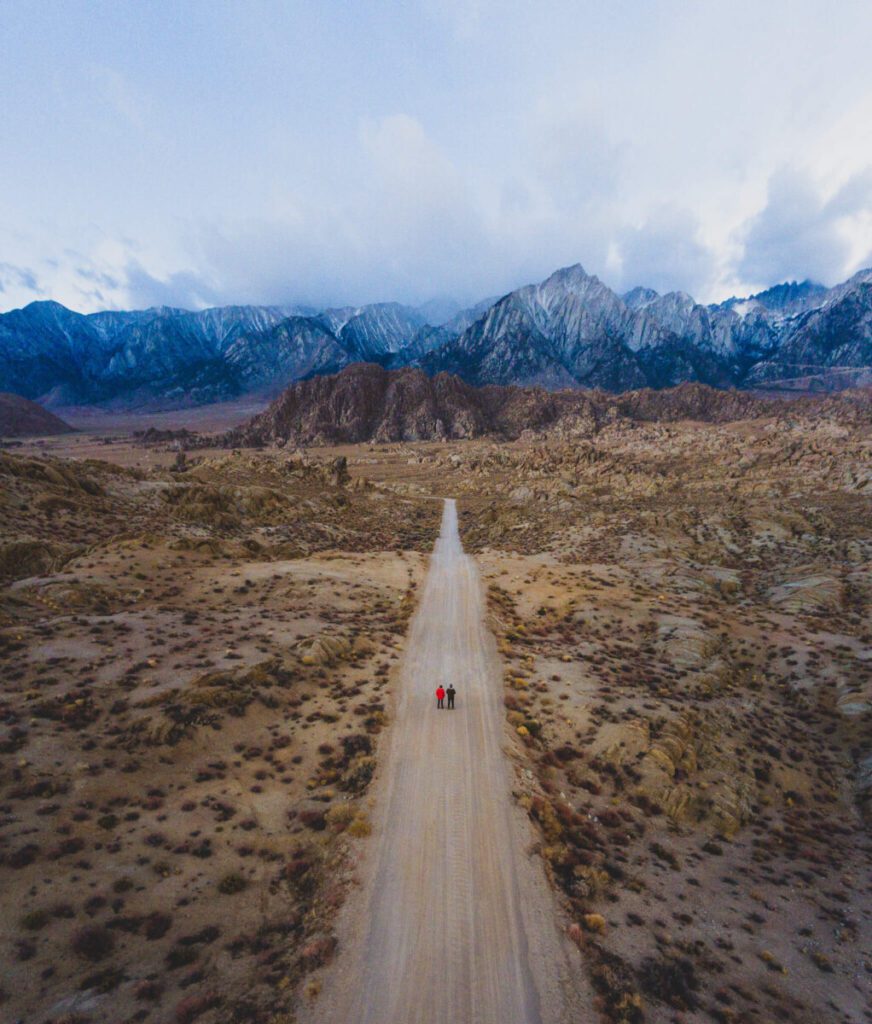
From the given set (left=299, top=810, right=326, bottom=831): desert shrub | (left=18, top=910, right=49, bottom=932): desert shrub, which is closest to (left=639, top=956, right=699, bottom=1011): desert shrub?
(left=299, top=810, right=326, bottom=831): desert shrub

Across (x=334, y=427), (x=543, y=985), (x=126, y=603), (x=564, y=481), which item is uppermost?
(x=334, y=427)

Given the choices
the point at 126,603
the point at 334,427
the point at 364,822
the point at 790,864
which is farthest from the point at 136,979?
the point at 334,427

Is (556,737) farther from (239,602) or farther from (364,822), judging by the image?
(239,602)

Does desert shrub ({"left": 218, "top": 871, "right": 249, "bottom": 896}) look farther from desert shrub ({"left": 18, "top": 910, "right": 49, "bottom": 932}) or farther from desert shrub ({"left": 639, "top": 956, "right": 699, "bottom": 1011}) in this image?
desert shrub ({"left": 639, "top": 956, "right": 699, "bottom": 1011})

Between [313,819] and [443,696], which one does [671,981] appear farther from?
[443,696]

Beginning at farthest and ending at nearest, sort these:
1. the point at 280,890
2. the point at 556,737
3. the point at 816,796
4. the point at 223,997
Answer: the point at 556,737 < the point at 816,796 < the point at 280,890 < the point at 223,997

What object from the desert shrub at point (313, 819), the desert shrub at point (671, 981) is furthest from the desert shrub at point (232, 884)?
the desert shrub at point (671, 981)

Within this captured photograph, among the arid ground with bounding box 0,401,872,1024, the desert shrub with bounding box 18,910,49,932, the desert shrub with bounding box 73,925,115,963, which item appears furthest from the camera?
the arid ground with bounding box 0,401,872,1024
